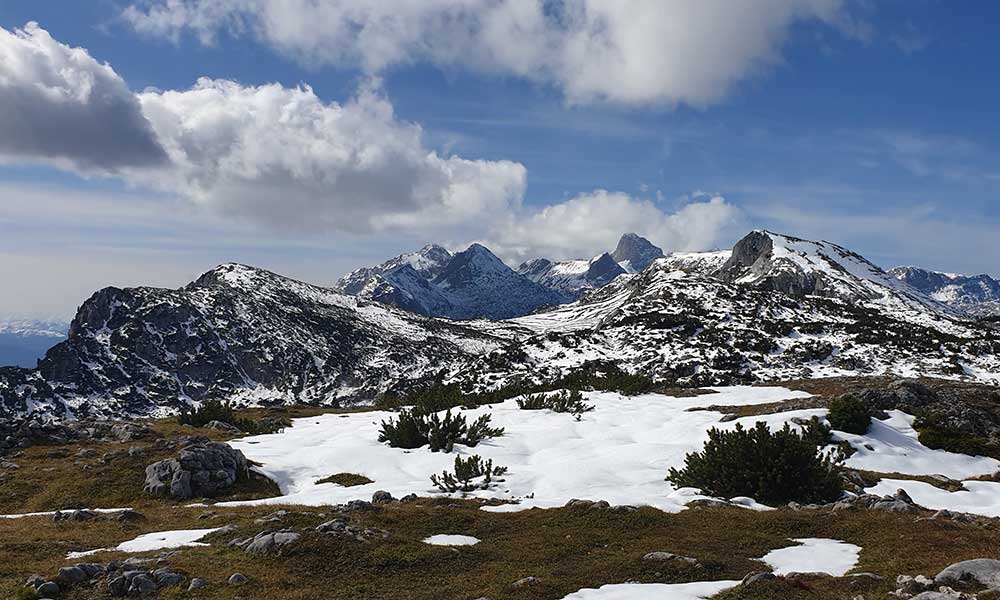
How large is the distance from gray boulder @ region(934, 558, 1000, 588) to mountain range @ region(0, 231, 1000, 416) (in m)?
51.6

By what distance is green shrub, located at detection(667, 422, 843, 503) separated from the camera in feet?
61.9

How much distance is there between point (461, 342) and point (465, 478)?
149543mm

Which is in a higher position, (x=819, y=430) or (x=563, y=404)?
(x=563, y=404)

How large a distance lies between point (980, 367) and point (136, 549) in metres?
82.6

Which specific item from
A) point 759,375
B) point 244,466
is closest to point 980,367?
point 759,375

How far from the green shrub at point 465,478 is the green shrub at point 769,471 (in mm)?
7766

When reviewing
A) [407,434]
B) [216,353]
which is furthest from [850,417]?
[216,353]

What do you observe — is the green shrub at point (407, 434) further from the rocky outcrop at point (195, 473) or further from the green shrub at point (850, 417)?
the green shrub at point (850, 417)

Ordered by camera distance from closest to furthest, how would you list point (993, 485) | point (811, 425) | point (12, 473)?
point (993, 485)
point (12, 473)
point (811, 425)

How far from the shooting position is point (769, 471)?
62.3 ft

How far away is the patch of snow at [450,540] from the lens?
1427cm

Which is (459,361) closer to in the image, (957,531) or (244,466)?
(244,466)

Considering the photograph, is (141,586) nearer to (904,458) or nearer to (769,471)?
(769,471)

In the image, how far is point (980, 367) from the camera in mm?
67500
